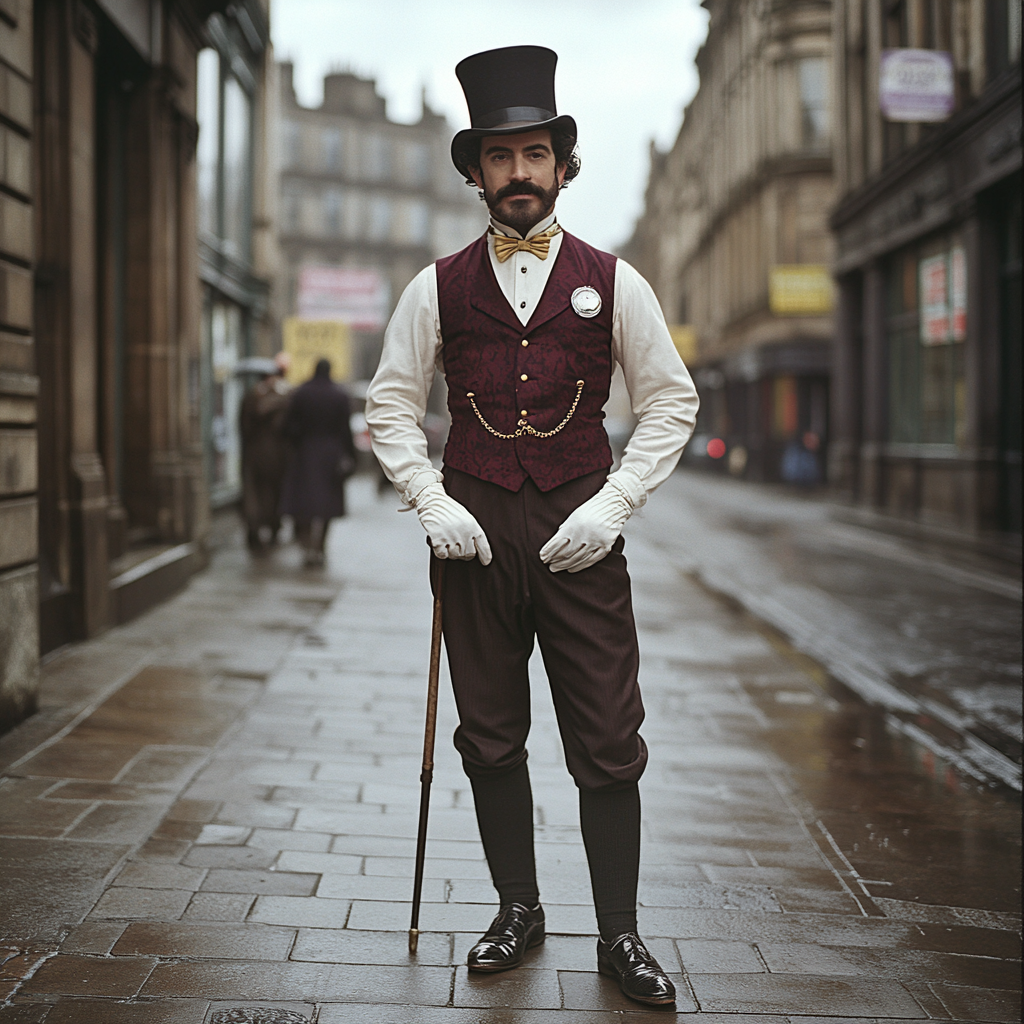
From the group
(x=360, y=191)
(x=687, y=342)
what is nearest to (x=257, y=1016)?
(x=687, y=342)

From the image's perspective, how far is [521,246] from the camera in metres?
2.99

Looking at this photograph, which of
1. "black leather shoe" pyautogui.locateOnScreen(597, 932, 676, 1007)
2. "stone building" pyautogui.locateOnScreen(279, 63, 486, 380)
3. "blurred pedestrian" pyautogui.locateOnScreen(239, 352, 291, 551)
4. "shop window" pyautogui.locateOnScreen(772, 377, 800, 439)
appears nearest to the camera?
"black leather shoe" pyautogui.locateOnScreen(597, 932, 676, 1007)

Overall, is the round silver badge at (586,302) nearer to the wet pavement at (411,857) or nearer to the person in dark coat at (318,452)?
the wet pavement at (411,857)

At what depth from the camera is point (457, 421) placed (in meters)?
3.04

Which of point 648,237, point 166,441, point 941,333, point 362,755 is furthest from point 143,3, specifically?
point 648,237

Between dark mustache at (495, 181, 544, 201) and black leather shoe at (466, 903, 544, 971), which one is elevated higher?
dark mustache at (495, 181, 544, 201)

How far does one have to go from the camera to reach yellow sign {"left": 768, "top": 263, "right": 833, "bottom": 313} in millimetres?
29609

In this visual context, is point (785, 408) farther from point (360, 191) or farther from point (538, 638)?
point (360, 191)

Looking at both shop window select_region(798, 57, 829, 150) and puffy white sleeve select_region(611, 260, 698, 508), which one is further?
shop window select_region(798, 57, 829, 150)

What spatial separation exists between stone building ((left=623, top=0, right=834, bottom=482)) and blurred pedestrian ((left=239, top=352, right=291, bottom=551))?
1881 cm

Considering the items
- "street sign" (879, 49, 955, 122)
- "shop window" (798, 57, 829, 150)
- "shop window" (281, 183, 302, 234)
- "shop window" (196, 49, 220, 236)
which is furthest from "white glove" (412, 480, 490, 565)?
"shop window" (281, 183, 302, 234)

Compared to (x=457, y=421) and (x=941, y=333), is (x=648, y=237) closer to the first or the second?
(x=941, y=333)

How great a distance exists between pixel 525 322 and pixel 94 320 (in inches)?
222

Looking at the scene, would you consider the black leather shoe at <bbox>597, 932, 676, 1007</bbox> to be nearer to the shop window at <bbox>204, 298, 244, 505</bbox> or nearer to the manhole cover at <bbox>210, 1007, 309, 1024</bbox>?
the manhole cover at <bbox>210, 1007, 309, 1024</bbox>
